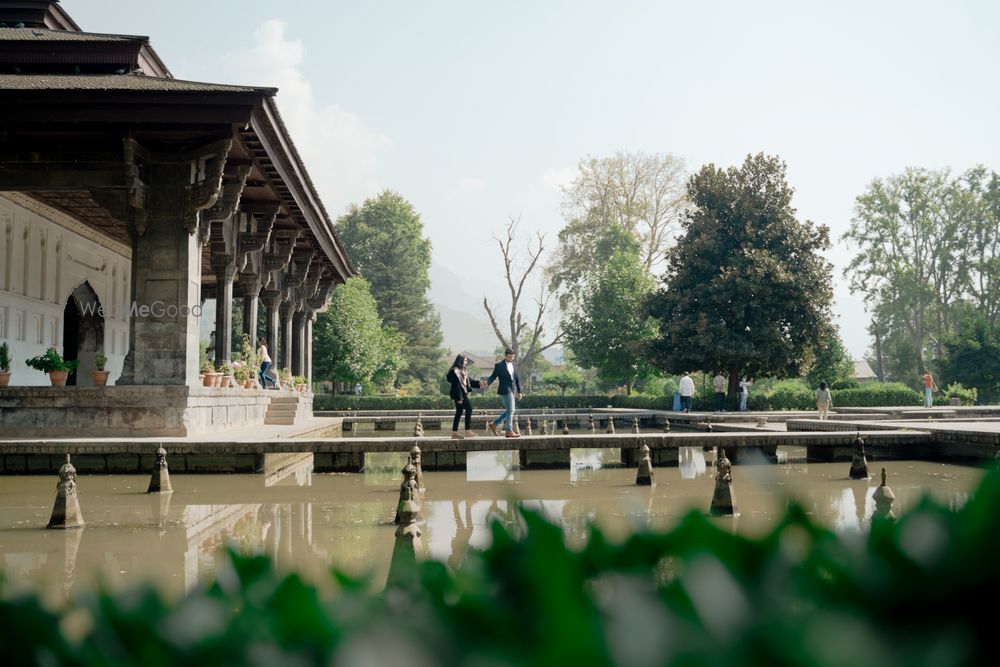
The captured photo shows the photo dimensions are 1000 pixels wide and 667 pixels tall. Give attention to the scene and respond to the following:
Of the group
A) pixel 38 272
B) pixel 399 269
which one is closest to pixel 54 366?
pixel 38 272

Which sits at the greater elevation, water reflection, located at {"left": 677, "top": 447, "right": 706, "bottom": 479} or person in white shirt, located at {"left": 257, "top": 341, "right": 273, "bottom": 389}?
person in white shirt, located at {"left": 257, "top": 341, "right": 273, "bottom": 389}

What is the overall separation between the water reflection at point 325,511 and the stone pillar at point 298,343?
16052 mm

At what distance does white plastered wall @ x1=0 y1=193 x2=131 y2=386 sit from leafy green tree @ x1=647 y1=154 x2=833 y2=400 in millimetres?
21221

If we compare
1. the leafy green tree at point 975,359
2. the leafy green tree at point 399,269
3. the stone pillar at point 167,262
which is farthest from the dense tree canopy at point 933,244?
the stone pillar at point 167,262

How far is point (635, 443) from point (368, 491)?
18.4ft

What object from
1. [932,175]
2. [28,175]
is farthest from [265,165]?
[932,175]

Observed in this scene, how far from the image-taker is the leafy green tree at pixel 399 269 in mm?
67062

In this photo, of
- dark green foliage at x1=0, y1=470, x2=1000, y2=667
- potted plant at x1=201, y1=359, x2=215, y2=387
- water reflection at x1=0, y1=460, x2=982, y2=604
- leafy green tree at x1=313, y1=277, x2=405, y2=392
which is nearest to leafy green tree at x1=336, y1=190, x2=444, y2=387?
leafy green tree at x1=313, y1=277, x2=405, y2=392

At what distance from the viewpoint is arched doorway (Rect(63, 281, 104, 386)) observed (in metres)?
25.0

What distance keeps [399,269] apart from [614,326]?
87.6ft

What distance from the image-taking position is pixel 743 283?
1359 inches

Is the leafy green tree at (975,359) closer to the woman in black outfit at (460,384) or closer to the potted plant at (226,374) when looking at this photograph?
the woman in black outfit at (460,384)

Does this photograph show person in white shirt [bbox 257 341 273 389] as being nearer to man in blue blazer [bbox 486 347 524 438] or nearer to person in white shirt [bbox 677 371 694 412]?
man in blue blazer [bbox 486 347 524 438]

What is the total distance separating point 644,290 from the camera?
45844mm
